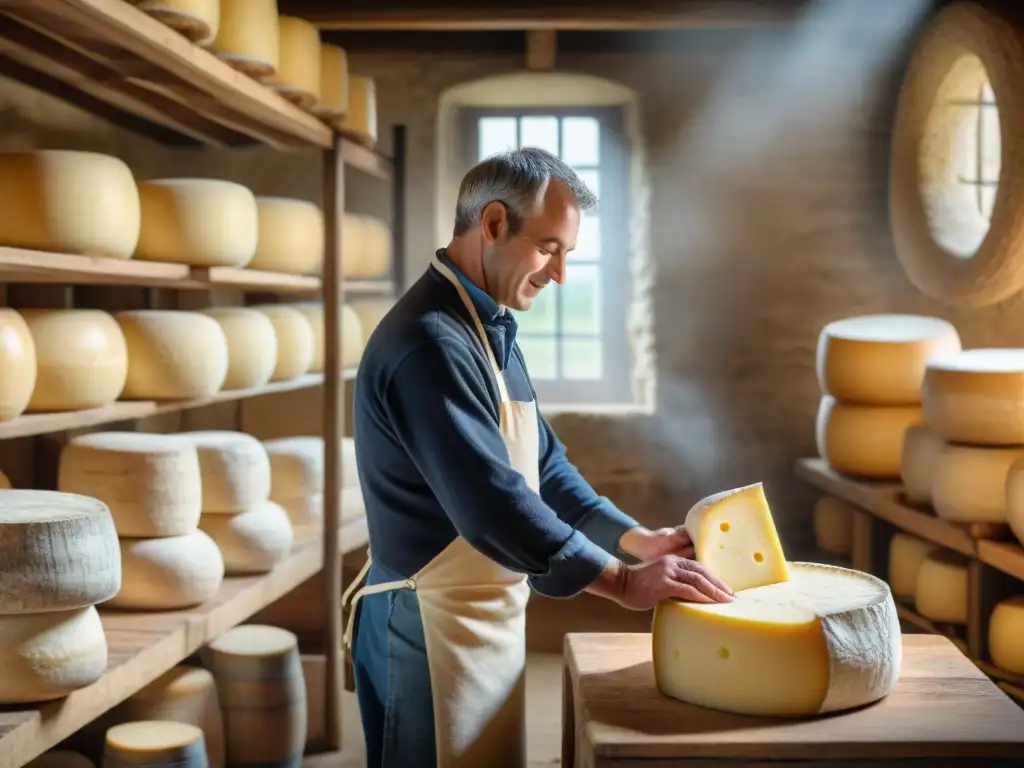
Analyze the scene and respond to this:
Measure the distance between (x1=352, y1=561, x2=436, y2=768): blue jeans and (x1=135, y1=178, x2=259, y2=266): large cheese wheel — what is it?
4.08ft

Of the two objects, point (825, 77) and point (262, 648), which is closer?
point (262, 648)

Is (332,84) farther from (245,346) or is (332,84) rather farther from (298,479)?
(298,479)

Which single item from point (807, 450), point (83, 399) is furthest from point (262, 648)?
point (807, 450)

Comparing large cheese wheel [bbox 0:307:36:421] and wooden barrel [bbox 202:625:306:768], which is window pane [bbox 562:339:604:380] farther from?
large cheese wheel [bbox 0:307:36:421]

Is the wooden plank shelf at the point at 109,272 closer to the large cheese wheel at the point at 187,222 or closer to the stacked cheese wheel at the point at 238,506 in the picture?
the large cheese wheel at the point at 187,222

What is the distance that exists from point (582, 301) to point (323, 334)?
1200 mm

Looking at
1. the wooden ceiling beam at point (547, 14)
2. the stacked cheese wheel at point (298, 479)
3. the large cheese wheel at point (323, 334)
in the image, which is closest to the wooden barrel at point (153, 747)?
the stacked cheese wheel at point (298, 479)

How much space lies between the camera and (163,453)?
282 centimetres

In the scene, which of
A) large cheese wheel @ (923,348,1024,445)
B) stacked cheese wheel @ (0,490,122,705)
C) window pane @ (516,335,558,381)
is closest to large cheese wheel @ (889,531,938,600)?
large cheese wheel @ (923,348,1024,445)

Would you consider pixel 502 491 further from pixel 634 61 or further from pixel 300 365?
pixel 634 61

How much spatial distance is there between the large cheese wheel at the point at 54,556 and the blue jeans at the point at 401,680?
495mm

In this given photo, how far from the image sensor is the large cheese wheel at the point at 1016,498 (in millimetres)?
2982

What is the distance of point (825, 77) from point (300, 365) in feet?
7.16

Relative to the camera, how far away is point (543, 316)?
4871mm
